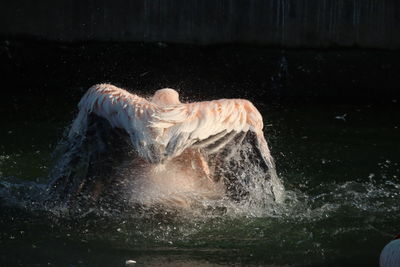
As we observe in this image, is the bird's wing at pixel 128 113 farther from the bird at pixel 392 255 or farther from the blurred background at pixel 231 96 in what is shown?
the bird at pixel 392 255

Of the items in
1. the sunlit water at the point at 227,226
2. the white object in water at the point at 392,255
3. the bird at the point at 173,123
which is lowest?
the sunlit water at the point at 227,226

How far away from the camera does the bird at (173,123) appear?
555cm

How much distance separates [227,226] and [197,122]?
3.12 ft

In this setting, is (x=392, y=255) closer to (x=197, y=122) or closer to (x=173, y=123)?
(x=197, y=122)

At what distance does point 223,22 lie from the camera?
40.0 feet

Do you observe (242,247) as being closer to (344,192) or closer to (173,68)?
(344,192)

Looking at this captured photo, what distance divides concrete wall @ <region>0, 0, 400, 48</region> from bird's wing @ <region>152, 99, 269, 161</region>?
21.6 feet

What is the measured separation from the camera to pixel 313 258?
5.59 metres

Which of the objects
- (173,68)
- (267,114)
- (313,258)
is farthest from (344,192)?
(173,68)

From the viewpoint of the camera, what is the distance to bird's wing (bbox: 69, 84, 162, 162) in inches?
219

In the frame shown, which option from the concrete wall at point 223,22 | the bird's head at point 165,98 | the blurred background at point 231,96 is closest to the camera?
the blurred background at point 231,96

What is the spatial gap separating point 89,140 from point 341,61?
21.8 ft

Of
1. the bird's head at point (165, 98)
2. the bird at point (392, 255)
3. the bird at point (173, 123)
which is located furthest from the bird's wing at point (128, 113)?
the bird at point (392, 255)

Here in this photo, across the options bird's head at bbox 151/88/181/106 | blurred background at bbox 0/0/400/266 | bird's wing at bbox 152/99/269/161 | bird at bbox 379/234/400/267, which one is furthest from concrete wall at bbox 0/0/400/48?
bird at bbox 379/234/400/267
